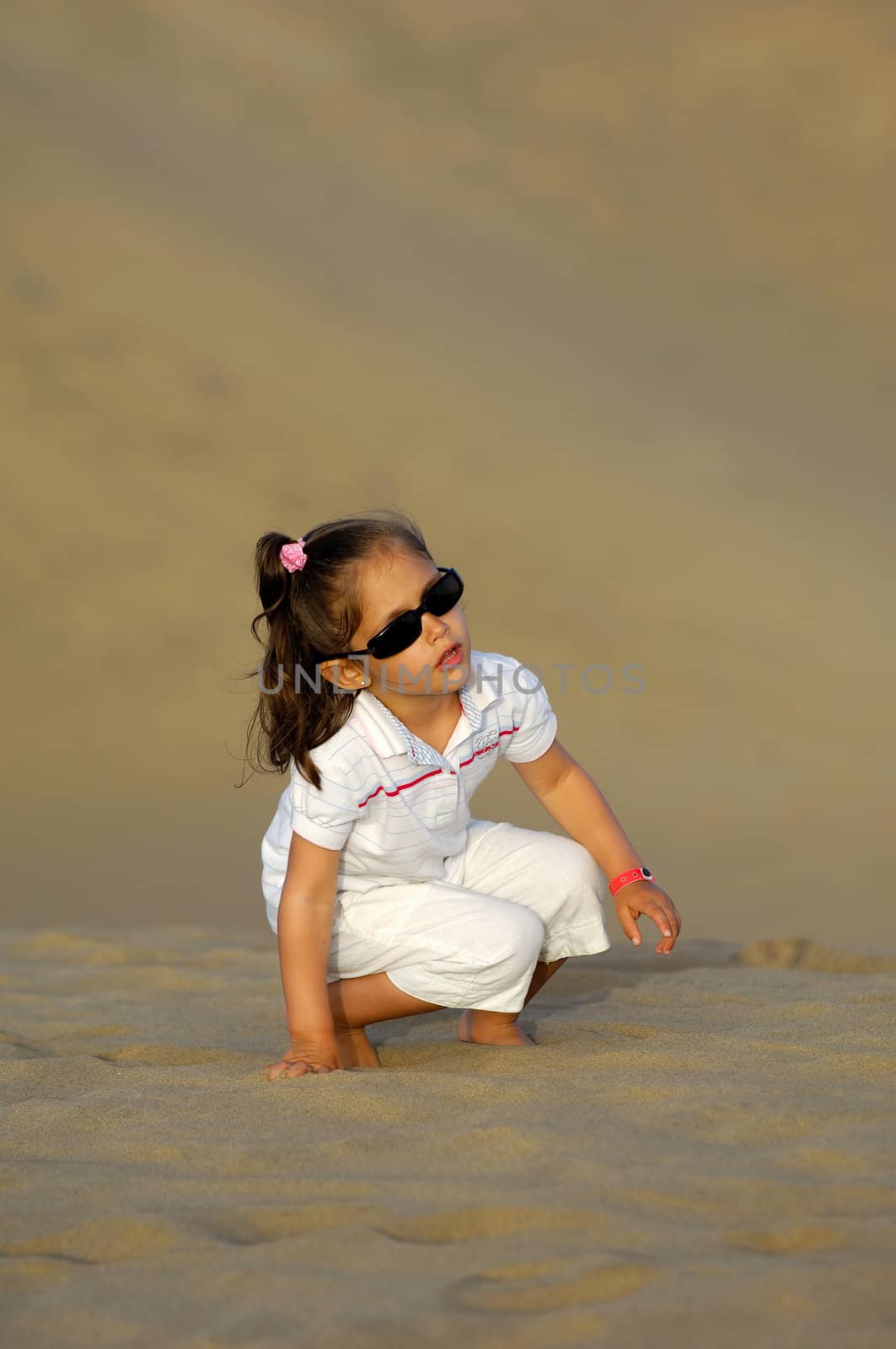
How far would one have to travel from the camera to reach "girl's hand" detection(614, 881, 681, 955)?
2.34 m

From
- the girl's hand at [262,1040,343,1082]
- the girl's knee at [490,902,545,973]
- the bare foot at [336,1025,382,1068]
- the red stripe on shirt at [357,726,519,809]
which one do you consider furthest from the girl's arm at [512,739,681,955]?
the girl's hand at [262,1040,343,1082]

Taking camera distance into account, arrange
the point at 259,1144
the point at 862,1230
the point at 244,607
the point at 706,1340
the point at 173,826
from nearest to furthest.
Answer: the point at 706,1340 < the point at 862,1230 < the point at 259,1144 < the point at 173,826 < the point at 244,607

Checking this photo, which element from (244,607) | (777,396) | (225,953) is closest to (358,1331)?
(225,953)

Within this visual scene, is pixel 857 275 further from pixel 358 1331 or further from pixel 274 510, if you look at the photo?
pixel 358 1331

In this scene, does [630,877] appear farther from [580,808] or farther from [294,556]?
[294,556]

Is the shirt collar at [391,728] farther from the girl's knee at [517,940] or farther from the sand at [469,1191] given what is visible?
the sand at [469,1191]

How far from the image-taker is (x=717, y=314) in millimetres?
8344

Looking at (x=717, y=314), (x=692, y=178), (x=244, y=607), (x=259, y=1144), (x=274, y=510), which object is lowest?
(x=259, y=1144)

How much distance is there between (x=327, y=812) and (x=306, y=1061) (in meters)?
0.39

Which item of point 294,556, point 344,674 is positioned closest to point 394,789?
point 344,674

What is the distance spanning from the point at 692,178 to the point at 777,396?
1531 mm

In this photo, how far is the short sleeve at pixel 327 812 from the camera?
7.49ft

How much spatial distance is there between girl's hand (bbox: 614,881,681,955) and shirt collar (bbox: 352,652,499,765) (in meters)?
0.40

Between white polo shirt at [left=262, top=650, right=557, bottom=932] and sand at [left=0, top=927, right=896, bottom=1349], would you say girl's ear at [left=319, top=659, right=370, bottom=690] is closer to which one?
white polo shirt at [left=262, top=650, right=557, bottom=932]
